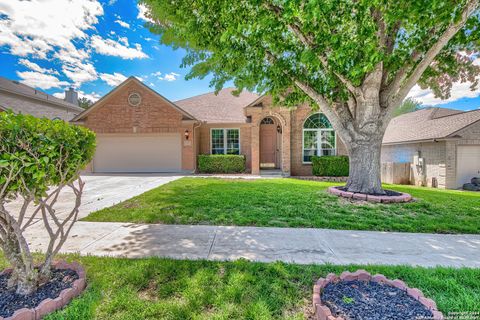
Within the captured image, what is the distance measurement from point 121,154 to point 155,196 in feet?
33.2

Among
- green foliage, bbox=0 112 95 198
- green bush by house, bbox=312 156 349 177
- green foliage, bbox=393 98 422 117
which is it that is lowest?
green bush by house, bbox=312 156 349 177

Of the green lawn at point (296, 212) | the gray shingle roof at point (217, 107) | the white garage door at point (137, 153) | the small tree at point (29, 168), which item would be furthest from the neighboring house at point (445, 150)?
the small tree at point (29, 168)

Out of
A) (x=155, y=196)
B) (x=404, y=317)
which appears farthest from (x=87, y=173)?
(x=404, y=317)

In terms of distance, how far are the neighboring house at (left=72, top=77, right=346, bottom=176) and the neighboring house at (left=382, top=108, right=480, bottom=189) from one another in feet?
18.3

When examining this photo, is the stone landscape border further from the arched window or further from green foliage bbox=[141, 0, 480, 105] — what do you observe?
the arched window

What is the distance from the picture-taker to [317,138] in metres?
14.2

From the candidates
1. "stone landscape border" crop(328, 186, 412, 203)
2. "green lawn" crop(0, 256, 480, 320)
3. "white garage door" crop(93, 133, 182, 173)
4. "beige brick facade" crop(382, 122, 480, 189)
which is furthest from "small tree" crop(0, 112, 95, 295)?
"beige brick facade" crop(382, 122, 480, 189)

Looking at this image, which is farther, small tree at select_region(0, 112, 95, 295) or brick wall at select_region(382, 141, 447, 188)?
brick wall at select_region(382, 141, 447, 188)

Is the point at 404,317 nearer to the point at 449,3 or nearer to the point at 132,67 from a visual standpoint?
the point at 449,3

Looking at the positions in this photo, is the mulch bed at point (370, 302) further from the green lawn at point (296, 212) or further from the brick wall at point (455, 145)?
the brick wall at point (455, 145)

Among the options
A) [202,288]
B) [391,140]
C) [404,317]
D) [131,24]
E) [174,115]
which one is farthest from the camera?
[391,140]

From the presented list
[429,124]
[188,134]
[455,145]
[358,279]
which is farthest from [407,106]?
[358,279]

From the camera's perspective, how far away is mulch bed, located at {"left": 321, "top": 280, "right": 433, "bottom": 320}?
6.37 ft

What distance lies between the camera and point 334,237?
4.05 metres
